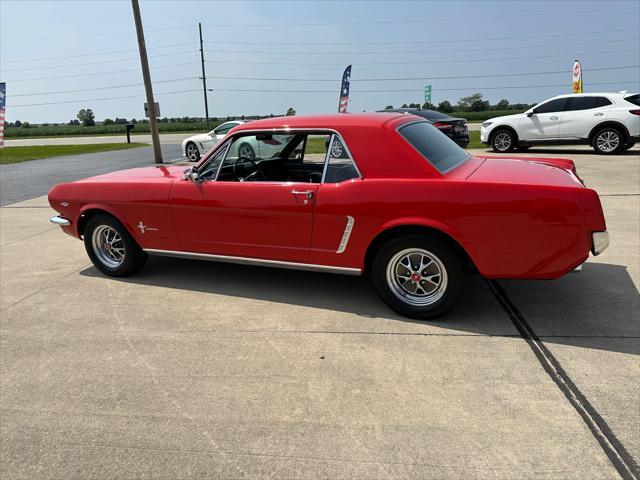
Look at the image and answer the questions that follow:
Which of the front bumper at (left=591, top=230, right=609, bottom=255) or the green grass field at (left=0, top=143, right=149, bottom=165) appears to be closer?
the front bumper at (left=591, top=230, right=609, bottom=255)

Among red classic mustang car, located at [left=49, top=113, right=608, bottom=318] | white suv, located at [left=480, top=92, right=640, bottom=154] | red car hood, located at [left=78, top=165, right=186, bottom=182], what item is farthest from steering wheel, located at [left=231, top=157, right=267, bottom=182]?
white suv, located at [left=480, top=92, right=640, bottom=154]

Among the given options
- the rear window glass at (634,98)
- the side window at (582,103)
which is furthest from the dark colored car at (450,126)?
the rear window glass at (634,98)

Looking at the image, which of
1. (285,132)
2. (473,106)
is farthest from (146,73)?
(473,106)

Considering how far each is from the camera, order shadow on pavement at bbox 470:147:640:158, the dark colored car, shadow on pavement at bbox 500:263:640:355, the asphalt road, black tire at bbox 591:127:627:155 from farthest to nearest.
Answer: the dark colored car → shadow on pavement at bbox 470:147:640:158 → black tire at bbox 591:127:627:155 → the asphalt road → shadow on pavement at bbox 500:263:640:355

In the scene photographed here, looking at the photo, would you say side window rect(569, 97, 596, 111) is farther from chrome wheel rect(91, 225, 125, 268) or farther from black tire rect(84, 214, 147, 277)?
chrome wheel rect(91, 225, 125, 268)

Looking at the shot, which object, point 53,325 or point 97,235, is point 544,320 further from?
point 97,235

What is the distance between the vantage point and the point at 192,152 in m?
16.7

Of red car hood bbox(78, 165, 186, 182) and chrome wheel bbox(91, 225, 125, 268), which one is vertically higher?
red car hood bbox(78, 165, 186, 182)

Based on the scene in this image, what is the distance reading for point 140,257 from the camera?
15.3ft

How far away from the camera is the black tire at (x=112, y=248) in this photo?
459 centimetres

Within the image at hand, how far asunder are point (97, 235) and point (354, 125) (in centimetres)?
284

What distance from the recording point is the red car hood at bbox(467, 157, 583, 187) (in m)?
→ 3.24

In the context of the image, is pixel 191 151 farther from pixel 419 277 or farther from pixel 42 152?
pixel 419 277

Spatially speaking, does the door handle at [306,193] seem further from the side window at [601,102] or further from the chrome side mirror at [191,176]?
the side window at [601,102]
